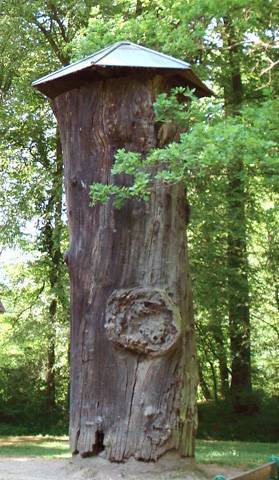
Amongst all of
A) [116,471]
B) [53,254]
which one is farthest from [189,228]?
[116,471]

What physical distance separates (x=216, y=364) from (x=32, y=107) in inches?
421

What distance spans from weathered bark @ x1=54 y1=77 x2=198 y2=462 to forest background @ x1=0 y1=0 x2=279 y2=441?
241cm

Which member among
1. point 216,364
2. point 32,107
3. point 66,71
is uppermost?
point 32,107

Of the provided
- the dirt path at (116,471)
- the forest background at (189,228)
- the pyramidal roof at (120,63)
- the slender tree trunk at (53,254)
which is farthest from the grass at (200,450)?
the pyramidal roof at (120,63)

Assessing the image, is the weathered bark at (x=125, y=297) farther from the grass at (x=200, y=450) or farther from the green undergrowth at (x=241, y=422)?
the green undergrowth at (x=241, y=422)

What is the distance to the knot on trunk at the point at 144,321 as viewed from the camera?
290 inches

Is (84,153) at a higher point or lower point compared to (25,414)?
higher

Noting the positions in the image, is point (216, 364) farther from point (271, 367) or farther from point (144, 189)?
point (144, 189)

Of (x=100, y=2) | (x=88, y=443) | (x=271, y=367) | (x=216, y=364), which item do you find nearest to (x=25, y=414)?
(x=216, y=364)

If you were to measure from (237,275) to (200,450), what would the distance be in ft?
15.3

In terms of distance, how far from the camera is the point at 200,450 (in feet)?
44.9

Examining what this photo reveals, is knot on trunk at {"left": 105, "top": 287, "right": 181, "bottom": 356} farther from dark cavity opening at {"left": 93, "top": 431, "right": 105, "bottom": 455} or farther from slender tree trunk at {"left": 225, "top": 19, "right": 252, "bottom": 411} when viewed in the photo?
slender tree trunk at {"left": 225, "top": 19, "right": 252, "bottom": 411}

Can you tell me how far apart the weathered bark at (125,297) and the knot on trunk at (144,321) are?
11mm

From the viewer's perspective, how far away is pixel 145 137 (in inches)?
310
